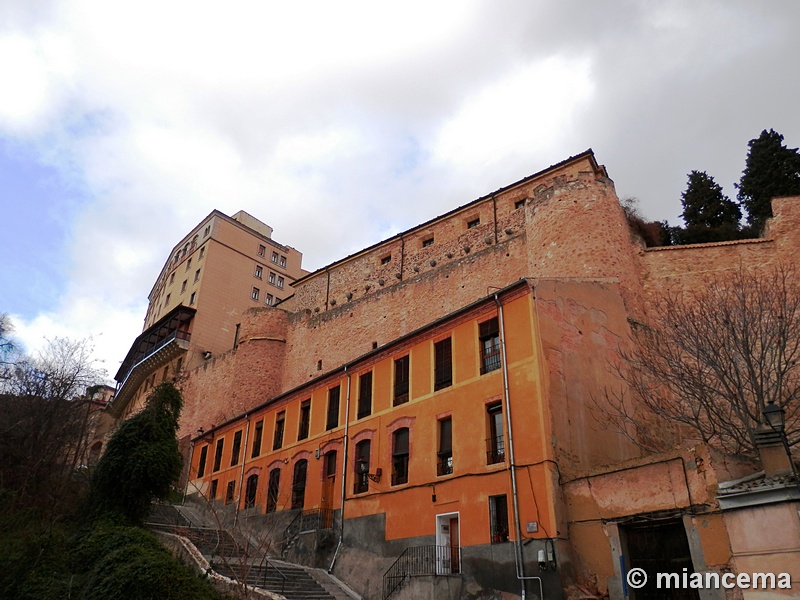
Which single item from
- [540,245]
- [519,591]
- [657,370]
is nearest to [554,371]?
[657,370]

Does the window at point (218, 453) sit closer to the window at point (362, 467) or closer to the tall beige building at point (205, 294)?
the window at point (362, 467)

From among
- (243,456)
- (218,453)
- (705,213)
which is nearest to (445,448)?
(243,456)

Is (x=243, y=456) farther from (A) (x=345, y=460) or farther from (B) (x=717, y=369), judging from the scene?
(B) (x=717, y=369)

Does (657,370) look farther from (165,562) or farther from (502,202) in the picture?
(502,202)

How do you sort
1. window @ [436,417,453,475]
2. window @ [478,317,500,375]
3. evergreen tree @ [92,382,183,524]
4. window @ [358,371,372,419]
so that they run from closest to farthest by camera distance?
window @ [436,417,453,475], window @ [478,317,500,375], evergreen tree @ [92,382,183,524], window @ [358,371,372,419]

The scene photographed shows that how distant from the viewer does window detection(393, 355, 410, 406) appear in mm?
18359

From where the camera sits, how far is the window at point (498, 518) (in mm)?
14008

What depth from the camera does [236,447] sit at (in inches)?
1003

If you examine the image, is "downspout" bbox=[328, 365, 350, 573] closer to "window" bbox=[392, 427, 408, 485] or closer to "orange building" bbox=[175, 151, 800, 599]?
"orange building" bbox=[175, 151, 800, 599]

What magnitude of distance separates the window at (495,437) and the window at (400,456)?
3016 millimetres

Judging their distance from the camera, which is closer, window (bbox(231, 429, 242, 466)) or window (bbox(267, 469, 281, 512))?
window (bbox(267, 469, 281, 512))

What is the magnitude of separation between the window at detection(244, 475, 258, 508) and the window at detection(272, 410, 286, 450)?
1.53 metres

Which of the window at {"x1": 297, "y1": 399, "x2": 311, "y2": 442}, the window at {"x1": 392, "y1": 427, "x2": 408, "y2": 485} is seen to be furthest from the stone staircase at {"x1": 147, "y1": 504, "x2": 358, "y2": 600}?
the window at {"x1": 297, "y1": 399, "x2": 311, "y2": 442}

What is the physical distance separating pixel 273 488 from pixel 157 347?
84.0ft
